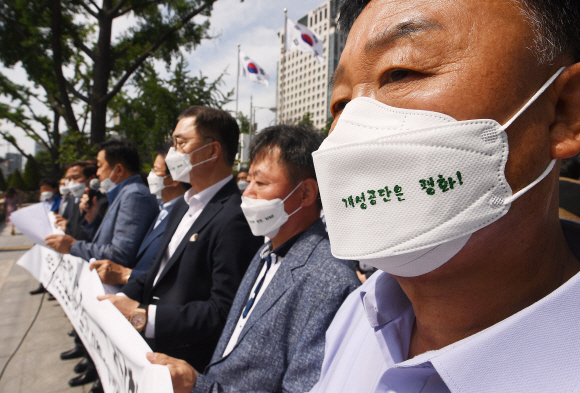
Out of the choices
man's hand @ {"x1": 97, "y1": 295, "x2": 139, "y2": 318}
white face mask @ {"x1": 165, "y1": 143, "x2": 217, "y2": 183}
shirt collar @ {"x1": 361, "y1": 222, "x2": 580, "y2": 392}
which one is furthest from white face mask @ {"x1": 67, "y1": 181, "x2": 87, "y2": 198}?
shirt collar @ {"x1": 361, "y1": 222, "x2": 580, "y2": 392}

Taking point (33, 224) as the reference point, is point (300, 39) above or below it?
above

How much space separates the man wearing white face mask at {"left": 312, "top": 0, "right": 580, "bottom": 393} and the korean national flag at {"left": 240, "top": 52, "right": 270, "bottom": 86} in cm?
1766

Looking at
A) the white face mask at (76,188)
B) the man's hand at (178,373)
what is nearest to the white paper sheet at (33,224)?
the white face mask at (76,188)

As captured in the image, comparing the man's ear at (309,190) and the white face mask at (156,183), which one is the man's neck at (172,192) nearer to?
the white face mask at (156,183)

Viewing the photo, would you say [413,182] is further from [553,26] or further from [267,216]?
[267,216]

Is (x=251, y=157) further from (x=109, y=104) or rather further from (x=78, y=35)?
(x=78, y=35)

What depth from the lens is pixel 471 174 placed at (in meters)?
0.76

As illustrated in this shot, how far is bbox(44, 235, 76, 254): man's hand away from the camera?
3.68 meters

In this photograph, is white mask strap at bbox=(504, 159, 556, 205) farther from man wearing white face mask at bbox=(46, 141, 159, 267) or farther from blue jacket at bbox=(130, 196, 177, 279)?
man wearing white face mask at bbox=(46, 141, 159, 267)

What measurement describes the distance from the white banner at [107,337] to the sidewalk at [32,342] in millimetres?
1023

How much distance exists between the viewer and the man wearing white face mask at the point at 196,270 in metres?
2.18

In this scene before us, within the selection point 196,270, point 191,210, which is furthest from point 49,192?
point 196,270

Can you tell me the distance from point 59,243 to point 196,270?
214 cm

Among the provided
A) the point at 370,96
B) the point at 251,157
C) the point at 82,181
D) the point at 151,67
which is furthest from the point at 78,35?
the point at 370,96
